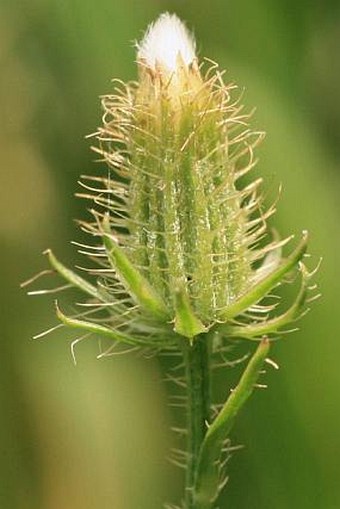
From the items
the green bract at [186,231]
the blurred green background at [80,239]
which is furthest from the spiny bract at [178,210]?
the blurred green background at [80,239]

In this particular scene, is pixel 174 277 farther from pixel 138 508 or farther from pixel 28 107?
pixel 28 107

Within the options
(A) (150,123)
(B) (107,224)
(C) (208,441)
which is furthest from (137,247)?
(C) (208,441)

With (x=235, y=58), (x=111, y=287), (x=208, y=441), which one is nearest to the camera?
(x=208, y=441)

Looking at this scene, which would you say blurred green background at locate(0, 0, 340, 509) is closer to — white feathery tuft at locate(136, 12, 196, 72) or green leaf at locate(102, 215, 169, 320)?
white feathery tuft at locate(136, 12, 196, 72)

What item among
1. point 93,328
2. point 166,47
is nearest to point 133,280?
point 93,328

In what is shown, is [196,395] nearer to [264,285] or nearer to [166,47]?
[264,285]

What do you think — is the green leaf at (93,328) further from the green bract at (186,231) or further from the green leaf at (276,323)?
the green leaf at (276,323)

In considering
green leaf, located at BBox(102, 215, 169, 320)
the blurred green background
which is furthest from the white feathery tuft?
the blurred green background
